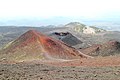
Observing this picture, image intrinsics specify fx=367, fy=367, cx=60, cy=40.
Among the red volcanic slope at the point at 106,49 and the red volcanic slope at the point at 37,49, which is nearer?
the red volcanic slope at the point at 37,49

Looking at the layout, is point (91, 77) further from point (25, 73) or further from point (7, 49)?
point (7, 49)

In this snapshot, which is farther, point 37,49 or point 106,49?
point 106,49

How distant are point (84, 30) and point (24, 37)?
390ft

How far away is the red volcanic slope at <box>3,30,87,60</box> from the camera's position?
50281mm

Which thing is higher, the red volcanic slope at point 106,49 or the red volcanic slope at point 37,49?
the red volcanic slope at point 37,49

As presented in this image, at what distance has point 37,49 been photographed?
50812 mm

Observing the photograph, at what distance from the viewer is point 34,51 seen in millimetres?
50438

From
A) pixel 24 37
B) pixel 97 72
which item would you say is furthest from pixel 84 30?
pixel 97 72

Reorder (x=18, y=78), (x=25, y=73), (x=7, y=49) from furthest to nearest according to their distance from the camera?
(x=7, y=49), (x=25, y=73), (x=18, y=78)

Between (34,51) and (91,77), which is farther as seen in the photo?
(34,51)

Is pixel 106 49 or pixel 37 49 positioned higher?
pixel 37 49

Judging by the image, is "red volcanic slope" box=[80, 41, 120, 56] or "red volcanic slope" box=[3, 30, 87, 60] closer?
"red volcanic slope" box=[3, 30, 87, 60]

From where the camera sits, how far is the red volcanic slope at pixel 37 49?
50.3 m

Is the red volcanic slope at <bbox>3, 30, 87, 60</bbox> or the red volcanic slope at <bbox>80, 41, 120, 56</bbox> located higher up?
the red volcanic slope at <bbox>3, 30, 87, 60</bbox>
